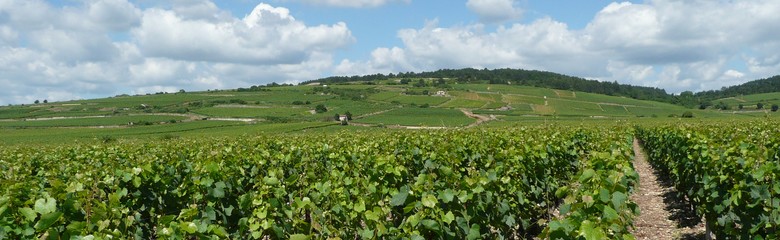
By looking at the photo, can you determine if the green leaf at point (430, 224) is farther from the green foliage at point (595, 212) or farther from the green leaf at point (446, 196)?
the green foliage at point (595, 212)

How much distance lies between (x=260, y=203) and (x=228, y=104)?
110500 millimetres

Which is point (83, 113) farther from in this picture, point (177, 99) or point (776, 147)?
point (776, 147)

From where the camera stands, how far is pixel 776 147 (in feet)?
32.1

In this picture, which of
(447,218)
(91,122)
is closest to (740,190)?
(447,218)

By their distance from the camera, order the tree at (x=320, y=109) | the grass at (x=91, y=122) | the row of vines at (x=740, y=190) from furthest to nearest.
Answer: the tree at (x=320, y=109) → the grass at (x=91, y=122) → the row of vines at (x=740, y=190)

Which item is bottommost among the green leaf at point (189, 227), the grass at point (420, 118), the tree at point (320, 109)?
the grass at point (420, 118)

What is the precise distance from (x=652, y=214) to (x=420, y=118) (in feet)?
234

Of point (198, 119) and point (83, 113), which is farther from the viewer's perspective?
point (83, 113)

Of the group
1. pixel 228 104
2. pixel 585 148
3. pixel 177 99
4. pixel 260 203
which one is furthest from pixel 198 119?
pixel 260 203

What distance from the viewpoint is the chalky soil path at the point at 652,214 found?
33.9ft

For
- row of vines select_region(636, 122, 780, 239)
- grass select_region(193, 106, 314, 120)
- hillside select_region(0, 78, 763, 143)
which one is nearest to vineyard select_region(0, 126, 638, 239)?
row of vines select_region(636, 122, 780, 239)

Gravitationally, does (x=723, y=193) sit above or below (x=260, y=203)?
below

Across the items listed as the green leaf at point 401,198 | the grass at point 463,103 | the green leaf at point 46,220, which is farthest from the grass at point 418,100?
the green leaf at point 46,220

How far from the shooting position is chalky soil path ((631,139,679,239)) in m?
10.3
